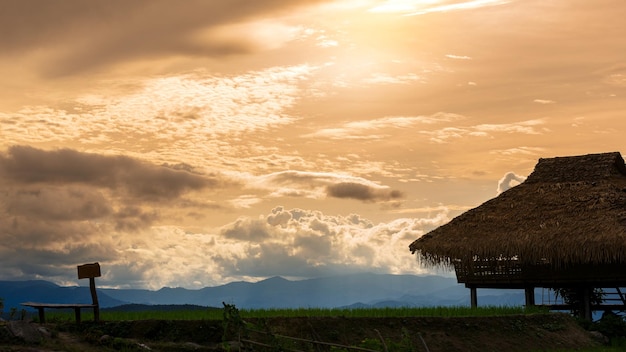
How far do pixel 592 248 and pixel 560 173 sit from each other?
23.2ft

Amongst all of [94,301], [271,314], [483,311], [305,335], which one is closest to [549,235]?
[483,311]

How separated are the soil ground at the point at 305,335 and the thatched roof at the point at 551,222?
6.30 meters

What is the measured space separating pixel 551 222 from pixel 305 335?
15.0 meters

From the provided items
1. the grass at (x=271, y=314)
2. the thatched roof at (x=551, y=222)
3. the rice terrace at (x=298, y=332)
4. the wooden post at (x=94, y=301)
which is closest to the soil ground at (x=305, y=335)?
the rice terrace at (x=298, y=332)

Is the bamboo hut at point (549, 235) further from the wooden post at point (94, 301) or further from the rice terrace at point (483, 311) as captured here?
the wooden post at point (94, 301)

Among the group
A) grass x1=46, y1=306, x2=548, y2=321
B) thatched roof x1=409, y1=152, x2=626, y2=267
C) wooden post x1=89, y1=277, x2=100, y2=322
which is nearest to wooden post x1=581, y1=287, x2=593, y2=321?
thatched roof x1=409, y1=152, x2=626, y2=267

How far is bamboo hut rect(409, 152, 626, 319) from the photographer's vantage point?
31594 mm

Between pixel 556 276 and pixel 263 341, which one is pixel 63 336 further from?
pixel 556 276

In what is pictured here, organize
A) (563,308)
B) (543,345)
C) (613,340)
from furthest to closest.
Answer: (563,308), (613,340), (543,345)

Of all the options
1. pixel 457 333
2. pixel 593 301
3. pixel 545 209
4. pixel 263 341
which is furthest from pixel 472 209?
pixel 263 341

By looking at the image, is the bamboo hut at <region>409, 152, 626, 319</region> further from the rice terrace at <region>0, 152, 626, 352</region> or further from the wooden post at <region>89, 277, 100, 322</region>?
the wooden post at <region>89, 277, 100, 322</region>

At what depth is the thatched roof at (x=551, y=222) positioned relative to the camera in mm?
31391

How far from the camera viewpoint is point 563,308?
118 ft

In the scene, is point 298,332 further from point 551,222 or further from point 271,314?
point 551,222
